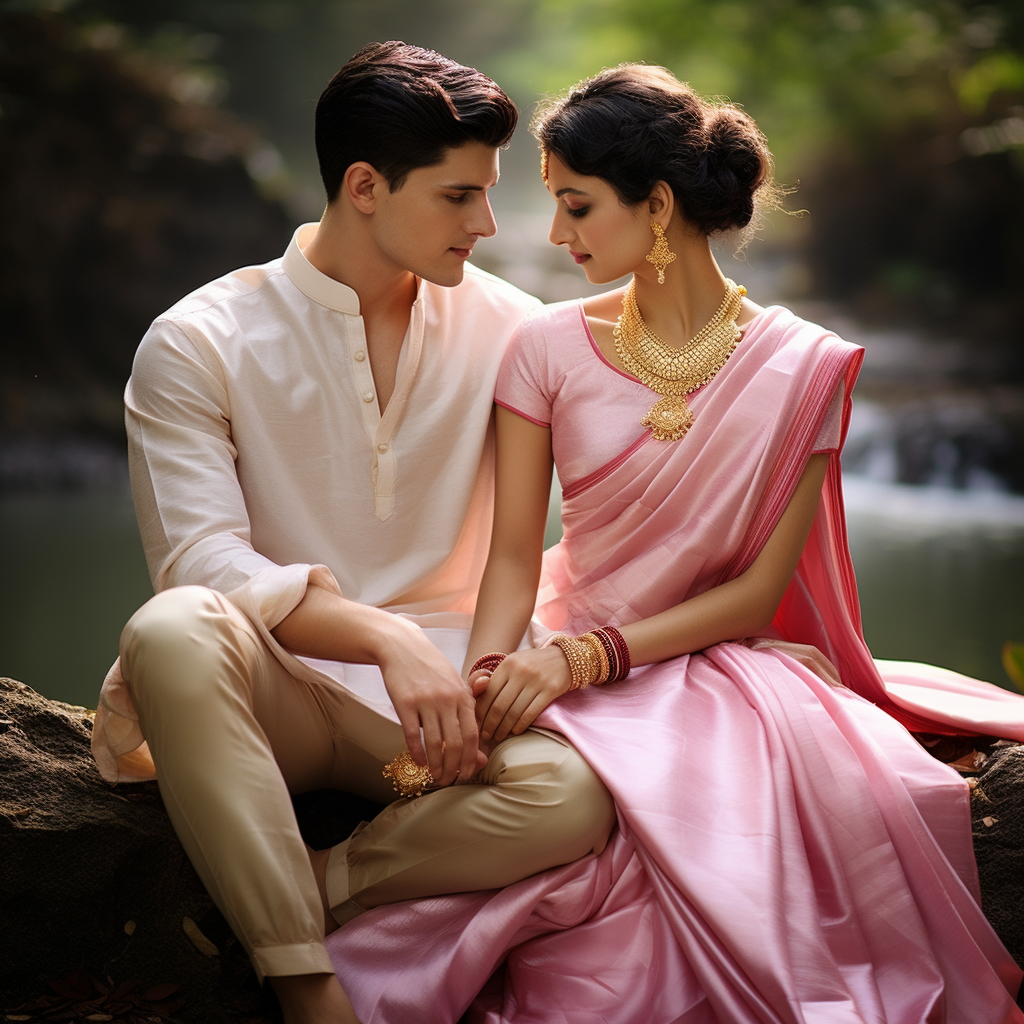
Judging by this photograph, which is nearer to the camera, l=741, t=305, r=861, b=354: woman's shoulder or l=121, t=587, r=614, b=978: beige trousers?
l=121, t=587, r=614, b=978: beige trousers

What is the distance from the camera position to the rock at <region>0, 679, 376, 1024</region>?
165 cm

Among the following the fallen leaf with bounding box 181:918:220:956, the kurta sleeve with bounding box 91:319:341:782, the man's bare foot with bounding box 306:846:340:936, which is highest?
the kurta sleeve with bounding box 91:319:341:782

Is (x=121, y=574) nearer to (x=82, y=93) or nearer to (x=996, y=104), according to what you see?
(x=82, y=93)

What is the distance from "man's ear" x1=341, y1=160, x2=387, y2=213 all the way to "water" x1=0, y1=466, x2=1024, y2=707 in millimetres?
2556

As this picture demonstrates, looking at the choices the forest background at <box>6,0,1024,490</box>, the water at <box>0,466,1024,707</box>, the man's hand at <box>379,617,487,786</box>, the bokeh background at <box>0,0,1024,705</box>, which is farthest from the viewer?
the forest background at <box>6,0,1024,490</box>

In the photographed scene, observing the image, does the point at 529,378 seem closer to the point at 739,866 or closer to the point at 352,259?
the point at 352,259

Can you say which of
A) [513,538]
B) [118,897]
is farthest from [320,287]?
[118,897]

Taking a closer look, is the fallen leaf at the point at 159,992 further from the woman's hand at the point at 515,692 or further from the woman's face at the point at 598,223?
the woman's face at the point at 598,223

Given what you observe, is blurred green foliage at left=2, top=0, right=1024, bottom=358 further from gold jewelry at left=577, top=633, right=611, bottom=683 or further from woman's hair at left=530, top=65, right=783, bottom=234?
gold jewelry at left=577, top=633, right=611, bottom=683

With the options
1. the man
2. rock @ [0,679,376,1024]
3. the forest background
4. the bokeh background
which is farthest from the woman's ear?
the forest background

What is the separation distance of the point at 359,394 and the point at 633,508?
0.53 m

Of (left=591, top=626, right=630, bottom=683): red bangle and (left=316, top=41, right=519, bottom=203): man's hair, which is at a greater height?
(left=316, top=41, right=519, bottom=203): man's hair

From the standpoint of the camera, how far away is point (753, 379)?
1.84m

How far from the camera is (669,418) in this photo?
191 cm
